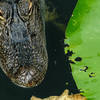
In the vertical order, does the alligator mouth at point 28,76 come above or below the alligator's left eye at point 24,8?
below

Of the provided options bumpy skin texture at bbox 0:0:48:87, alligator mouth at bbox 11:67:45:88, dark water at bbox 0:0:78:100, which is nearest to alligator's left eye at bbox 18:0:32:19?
bumpy skin texture at bbox 0:0:48:87

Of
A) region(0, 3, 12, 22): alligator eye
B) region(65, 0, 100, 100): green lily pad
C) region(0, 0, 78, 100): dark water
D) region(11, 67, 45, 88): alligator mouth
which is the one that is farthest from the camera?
region(0, 0, 78, 100): dark water

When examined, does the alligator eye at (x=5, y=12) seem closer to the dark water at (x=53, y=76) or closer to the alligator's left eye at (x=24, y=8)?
the alligator's left eye at (x=24, y=8)

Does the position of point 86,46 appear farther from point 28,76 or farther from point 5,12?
point 5,12

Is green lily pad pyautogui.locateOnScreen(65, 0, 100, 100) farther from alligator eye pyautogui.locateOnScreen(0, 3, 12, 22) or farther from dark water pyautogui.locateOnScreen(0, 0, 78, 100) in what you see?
alligator eye pyautogui.locateOnScreen(0, 3, 12, 22)

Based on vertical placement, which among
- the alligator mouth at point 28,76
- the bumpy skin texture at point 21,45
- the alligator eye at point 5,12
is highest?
the alligator eye at point 5,12

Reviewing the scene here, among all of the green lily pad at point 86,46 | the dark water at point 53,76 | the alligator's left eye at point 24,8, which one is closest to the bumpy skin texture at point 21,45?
the alligator's left eye at point 24,8

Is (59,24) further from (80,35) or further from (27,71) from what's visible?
(27,71)

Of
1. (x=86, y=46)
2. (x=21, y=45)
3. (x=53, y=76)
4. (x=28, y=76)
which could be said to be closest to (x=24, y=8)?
(x=21, y=45)
